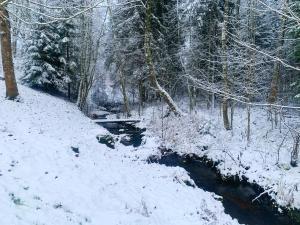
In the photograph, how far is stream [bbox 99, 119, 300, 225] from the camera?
10.9 metres

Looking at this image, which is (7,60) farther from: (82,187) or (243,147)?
(243,147)

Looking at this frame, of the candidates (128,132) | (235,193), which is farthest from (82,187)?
(128,132)

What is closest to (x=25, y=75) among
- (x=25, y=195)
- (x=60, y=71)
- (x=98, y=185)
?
(x=60, y=71)

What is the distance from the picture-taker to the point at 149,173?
12516 millimetres

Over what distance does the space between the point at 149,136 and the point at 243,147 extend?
15.5 ft

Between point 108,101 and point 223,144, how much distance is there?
2419 cm

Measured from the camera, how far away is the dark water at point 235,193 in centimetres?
1084

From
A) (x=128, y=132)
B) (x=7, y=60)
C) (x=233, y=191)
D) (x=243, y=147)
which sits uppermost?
(x=7, y=60)

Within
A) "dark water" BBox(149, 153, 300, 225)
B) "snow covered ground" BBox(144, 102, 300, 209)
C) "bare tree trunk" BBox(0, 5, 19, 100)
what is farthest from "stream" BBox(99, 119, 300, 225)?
"bare tree trunk" BBox(0, 5, 19, 100)

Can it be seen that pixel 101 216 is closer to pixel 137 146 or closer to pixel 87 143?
pixel 87 143

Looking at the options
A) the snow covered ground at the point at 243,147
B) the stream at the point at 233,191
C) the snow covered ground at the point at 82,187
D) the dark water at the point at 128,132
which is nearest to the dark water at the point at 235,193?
the stream at the point at 233,191

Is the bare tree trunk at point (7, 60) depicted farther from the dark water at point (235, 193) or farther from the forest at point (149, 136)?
the dark water at point (235, 193)

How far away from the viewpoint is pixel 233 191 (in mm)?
13008

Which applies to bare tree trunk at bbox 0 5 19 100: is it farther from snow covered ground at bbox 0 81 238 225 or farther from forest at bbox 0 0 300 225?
snow covered ground at bbox 0 81 238 225
